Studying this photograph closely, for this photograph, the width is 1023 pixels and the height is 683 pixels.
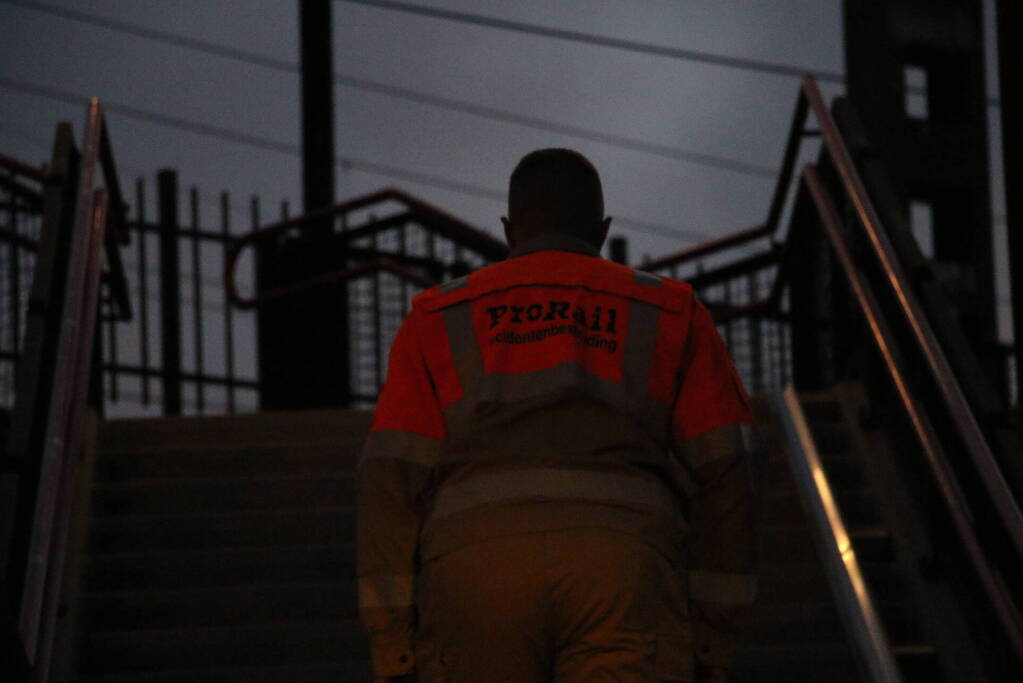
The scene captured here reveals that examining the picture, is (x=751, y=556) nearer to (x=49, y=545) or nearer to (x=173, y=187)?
(x=49, y=545)

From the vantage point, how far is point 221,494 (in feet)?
19.4

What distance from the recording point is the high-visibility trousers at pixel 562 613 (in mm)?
2410

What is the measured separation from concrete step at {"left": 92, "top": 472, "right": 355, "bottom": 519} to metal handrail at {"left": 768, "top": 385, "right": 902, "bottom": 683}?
1536 mm

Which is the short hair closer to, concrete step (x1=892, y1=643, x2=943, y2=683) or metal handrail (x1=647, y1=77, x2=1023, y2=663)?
metal handrail (x1=647, y1=77, x2=1023, y2=663)

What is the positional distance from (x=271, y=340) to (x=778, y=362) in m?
3.51

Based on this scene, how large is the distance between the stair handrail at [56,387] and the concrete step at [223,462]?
616 millimetres

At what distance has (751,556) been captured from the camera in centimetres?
258

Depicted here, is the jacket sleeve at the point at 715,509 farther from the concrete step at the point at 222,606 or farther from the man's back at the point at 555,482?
the concrete step at the point at 222,606

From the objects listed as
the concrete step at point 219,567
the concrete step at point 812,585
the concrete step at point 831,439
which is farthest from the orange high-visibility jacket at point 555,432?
the concrete step at point 831,439

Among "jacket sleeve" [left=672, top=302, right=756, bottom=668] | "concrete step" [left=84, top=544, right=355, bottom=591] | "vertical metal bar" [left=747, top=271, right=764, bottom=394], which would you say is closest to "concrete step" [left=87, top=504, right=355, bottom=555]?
"concrete step" [left=84, top=544, right=355, bottom=591]

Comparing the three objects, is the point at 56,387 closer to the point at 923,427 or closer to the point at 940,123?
the point at 923,427

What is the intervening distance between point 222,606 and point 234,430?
55.6 inches

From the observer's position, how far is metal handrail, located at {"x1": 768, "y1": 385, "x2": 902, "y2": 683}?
4.30 m

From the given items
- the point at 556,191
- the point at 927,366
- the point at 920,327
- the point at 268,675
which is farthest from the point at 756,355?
the point at 556,191
